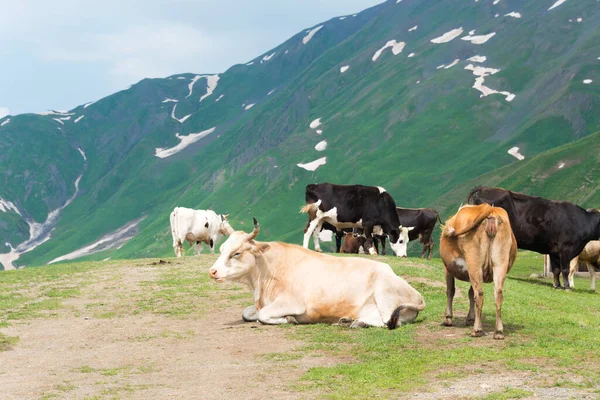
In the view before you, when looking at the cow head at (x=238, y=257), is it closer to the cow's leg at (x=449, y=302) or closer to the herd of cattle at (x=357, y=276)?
the herd of cattle at (x=357, y=276)

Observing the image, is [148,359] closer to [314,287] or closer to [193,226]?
[314,287]

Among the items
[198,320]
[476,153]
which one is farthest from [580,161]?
[198,320]

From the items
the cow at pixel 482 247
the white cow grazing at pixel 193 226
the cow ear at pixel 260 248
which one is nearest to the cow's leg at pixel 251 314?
the cow ear at pixel 260 248

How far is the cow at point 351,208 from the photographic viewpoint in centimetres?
3625

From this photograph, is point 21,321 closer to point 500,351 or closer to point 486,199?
point 500,351

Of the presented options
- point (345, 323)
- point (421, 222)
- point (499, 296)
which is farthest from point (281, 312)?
point (421, 222)

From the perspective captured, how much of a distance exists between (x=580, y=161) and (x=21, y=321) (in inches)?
5623

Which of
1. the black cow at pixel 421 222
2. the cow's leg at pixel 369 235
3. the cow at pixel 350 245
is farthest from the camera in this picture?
the black cow at pixel 421 222

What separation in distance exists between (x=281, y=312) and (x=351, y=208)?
65.8 ft

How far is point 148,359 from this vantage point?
14039mm

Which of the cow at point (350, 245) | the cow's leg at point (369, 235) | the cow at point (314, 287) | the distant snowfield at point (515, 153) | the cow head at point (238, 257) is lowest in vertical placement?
the cow at point (350, 245)

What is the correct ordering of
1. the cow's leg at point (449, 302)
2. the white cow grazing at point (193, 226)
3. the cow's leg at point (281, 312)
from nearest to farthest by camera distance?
the cow's leg at point (449, 302), the cow's leg at point (281, 312), the white cow grazing at point (193, 226)

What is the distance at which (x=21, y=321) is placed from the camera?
64.3 ft

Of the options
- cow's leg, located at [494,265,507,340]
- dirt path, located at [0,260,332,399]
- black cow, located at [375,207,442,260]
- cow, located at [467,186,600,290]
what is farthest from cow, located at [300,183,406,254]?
cow's leg, located at [494,265,507,340]
